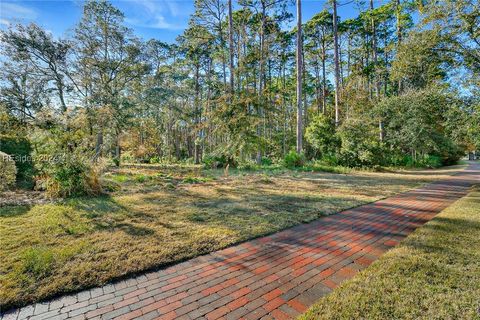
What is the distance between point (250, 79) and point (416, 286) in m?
17.7

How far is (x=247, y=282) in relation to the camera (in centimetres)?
234

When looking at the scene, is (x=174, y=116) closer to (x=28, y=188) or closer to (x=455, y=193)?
(x=28, y=188)

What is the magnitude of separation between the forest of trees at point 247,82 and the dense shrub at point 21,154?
0.07 meters

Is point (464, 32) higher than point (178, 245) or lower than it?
higher

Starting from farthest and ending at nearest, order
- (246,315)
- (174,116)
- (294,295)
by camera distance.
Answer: (174,116), (294,295), (246,315)

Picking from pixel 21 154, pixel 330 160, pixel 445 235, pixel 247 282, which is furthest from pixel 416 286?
pixel 330 160

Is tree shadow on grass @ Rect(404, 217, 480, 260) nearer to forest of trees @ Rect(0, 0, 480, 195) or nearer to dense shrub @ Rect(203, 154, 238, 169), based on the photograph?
forest of trees @ Rect(0, 0, 480, 195)

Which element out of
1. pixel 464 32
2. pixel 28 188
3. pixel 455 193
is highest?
pixel 464 32

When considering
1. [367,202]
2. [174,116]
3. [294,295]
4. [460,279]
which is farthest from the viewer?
[174,116]

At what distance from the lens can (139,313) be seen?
1907mm

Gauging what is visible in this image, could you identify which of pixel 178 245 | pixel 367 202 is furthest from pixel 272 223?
pixel 367 202

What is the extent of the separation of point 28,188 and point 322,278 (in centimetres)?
734

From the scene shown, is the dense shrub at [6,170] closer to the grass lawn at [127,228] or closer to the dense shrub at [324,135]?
the grass lawn at [127,228]

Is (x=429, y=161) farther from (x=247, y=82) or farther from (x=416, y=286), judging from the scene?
(x=416, y=286)
